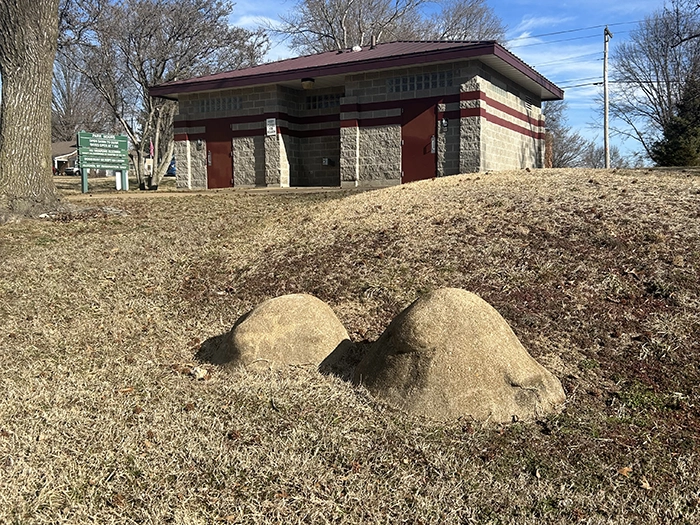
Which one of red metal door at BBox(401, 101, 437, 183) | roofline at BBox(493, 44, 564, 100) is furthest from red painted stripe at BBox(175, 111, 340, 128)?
roofline at BBox(493, 44, 564, 100)

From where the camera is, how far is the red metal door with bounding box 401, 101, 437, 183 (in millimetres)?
17594

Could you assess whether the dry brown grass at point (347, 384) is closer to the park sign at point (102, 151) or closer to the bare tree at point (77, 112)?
the park sign at point (102, 151)

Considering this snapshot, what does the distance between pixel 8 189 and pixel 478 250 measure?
8.38 meters

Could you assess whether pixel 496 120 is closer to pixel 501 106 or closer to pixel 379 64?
pixel 501 106

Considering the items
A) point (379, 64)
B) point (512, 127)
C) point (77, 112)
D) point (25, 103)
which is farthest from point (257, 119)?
point (77, 112)

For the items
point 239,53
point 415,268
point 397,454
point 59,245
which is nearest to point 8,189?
point 59,245

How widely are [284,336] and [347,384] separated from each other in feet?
2.48

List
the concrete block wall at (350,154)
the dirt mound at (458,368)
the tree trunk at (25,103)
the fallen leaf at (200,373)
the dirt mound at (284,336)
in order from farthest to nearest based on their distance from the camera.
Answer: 1. the concrete block wall at (350,154)
2. the tree trunk at (25,103)
3. the dirt mound at (284,336)
4. the fallen leaf at (200,373)
5. the dirt mound at (458,368)

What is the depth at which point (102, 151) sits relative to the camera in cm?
2039

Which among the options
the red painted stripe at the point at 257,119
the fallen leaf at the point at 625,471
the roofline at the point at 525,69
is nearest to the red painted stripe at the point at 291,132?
the red painted stripe at the point at 257,119

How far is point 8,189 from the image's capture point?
33.6 ft

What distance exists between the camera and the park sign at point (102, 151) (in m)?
19.7

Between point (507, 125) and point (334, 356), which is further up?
point (507, 125)

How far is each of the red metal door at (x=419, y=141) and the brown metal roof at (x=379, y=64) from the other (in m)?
1.43
